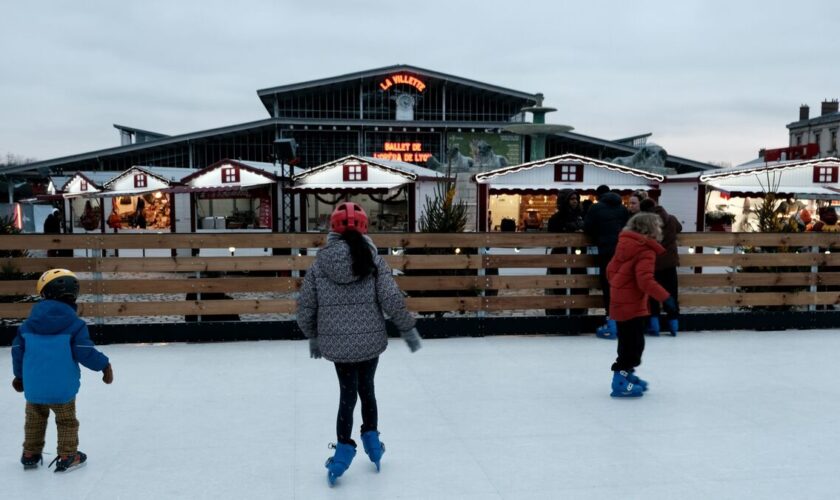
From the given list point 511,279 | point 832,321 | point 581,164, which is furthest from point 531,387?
point 581,164

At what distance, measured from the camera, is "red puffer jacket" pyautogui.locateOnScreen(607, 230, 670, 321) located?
577 centimetres

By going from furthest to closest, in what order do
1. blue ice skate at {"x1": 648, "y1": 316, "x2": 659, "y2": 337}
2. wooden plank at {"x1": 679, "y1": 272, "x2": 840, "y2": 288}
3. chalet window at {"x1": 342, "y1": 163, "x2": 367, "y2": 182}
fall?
chalet window at {"x1": 342, "y1": 163, "x2": 367, "y2": 182}
wooden plank at {"x1": 679, "y1": 272, "x2": 840, "y2": 288}
blue ice skate at {"x1": 648, "y1": 316, "x2": 659, "y2": 337}

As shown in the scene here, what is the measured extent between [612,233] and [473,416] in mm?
3742

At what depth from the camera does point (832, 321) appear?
9109 millimetres

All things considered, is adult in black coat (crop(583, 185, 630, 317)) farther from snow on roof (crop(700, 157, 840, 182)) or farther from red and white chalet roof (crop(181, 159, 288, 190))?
red and white chalet roof (crop(181, 159, 288, 190))

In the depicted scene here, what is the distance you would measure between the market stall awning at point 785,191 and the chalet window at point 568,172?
3542 millimetres

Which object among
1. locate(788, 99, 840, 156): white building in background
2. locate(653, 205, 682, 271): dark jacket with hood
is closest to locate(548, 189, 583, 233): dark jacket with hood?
locate(653, 205, 682, 271): dark jacket with hood

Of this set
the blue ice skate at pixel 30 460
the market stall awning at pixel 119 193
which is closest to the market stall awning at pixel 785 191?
the market stall awning at pixel 119 193

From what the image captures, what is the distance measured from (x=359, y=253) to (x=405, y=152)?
34.0 metres

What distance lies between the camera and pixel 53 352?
161 inches

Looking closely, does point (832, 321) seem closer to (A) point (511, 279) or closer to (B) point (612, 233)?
(B) point (612, 233)

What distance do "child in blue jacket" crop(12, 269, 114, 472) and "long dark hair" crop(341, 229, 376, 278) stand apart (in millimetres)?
1619

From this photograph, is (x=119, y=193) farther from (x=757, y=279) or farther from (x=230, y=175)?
(x=757, y=279)

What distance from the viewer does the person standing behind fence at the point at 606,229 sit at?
27.3 feet
